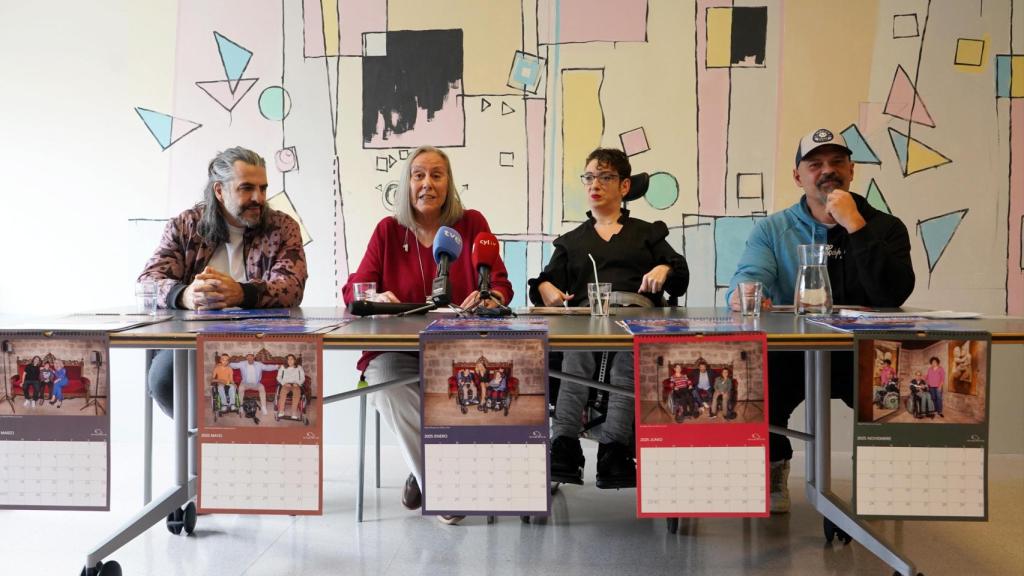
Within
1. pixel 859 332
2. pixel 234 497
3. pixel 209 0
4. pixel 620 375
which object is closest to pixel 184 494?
pixel 234 497

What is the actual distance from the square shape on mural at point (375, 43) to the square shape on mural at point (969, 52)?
246 cm

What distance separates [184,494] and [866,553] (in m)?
1.84

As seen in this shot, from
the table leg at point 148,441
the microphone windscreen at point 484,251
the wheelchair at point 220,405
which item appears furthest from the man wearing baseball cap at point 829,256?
the table leg at point 148,441

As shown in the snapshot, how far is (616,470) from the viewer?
2.20 metres

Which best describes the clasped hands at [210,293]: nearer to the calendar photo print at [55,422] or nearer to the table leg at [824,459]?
the calendar photo print at [55,422]

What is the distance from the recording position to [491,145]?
338 cm

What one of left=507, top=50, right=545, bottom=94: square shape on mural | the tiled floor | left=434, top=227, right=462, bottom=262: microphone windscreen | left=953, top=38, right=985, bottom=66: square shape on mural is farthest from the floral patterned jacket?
left=953, top=38, right=985, bottom=66: square shape on mural

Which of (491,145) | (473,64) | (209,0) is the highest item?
(209,0)

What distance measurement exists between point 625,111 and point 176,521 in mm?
2362

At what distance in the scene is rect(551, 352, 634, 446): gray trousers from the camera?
7.48 feet

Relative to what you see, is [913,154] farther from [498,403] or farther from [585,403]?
[498,403]

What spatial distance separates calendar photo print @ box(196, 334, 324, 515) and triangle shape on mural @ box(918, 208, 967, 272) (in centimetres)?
278

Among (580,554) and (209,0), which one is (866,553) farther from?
(209,0)

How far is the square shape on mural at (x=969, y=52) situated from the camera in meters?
3.19
